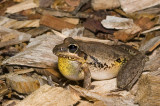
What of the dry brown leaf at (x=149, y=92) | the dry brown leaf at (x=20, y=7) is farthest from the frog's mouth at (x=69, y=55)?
the dry brown leaf at (x=20, y=7)

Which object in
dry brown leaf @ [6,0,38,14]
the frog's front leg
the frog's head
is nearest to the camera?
the frog's head

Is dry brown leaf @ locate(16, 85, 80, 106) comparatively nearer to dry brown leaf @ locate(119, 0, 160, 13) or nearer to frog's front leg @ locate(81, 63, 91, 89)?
frog's front leg @ locate(81, 63, 91, 89)

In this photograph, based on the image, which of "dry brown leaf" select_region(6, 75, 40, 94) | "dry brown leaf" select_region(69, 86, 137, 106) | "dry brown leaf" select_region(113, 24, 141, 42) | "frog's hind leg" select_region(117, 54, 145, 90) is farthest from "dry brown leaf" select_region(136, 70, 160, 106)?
"dry brown leaf" select_region(113, 24, 141, 42)

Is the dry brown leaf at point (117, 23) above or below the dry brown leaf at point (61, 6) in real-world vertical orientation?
below

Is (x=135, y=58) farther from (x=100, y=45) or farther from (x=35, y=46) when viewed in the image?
(x=35, y=46)

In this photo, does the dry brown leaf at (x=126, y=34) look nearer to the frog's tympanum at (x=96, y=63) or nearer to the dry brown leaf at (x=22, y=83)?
the frog's tympanum at (x=96, y=63)

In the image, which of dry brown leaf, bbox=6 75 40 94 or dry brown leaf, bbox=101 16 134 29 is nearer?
dry brown leaf, bbox=6 75 40 94

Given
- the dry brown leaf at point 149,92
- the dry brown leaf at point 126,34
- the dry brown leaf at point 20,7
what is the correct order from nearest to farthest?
the dry brown leaf at point 149,92 < the dry brown leaf at point 126,34 < the dry brown leaf at point 20,7

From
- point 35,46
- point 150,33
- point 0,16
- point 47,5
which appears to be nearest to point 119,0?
point 150,33

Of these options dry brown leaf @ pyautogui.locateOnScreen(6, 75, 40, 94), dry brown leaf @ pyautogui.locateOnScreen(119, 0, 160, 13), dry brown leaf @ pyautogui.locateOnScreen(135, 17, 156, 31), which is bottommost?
dry brown leaf @ pyautogui.locateOnScreen(6, 75, 40, 94)
